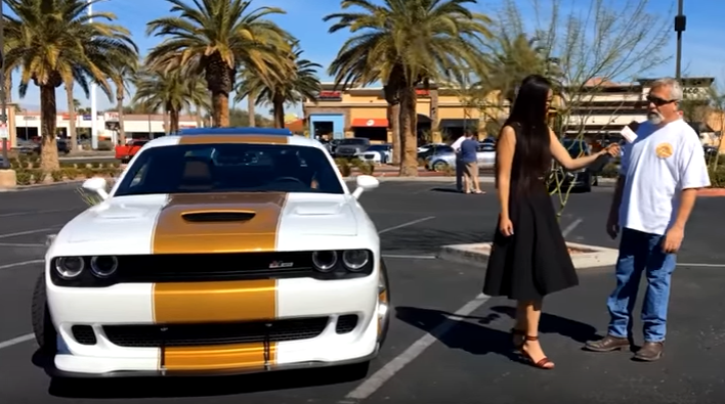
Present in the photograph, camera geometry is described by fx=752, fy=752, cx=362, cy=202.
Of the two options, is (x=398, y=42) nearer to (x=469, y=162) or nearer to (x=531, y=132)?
(x=469, y=162)

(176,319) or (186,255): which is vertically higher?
(186,255)

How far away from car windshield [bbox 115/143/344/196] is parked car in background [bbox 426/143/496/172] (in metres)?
24.3

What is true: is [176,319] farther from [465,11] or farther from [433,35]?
[465,11]

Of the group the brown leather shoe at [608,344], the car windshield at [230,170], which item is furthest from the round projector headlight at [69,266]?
the brown leather shoe at [608,344]

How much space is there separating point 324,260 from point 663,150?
90.2 inches

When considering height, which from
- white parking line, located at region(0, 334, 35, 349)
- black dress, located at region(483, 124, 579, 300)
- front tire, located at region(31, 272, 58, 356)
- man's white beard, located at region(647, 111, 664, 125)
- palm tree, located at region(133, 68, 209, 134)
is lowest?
white parking line, located at region(0, 334, 35, 349)

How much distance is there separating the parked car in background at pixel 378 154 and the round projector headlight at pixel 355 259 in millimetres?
33106

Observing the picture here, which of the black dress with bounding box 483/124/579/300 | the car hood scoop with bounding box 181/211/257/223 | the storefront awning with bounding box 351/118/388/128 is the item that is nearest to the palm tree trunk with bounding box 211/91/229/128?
the car hood scoop with bounding box 181/211/257/223

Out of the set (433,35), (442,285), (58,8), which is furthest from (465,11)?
(442,285)

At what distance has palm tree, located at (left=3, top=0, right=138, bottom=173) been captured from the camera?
26.0 metres

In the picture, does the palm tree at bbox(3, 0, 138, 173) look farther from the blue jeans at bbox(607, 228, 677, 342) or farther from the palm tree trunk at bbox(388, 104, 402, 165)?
the blue jeans at bbox(607, 228, 677, 342)

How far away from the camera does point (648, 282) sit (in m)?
4.94

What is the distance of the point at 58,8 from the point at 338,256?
25.6 m

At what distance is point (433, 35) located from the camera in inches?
953
